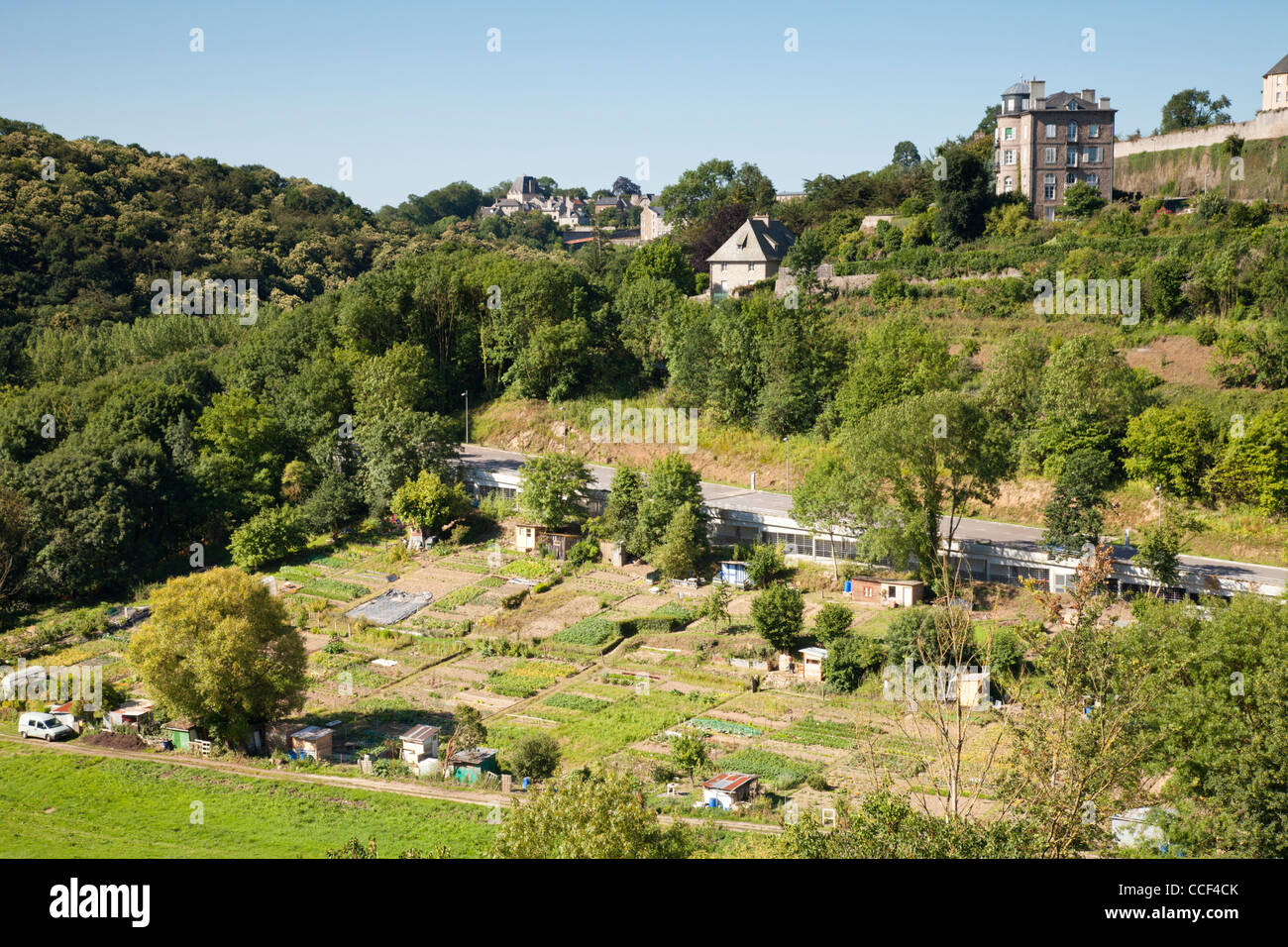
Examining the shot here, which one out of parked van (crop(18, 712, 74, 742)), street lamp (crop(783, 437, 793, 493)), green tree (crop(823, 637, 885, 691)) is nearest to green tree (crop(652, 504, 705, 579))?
street lamp (crop(783, 437, 793, 493))

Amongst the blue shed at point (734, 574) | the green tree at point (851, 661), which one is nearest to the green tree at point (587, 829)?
the green tree at point (851, 661)

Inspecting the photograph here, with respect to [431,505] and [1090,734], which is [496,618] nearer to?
[431,505]

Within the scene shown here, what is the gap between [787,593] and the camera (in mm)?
28484

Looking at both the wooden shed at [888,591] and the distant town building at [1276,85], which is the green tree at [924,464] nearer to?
the wooden shed at [888,591]

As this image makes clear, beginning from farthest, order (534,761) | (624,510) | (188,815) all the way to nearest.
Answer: (624,510) < (534,761) < (188,815)

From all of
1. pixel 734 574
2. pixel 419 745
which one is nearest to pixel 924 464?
pixel 734 574

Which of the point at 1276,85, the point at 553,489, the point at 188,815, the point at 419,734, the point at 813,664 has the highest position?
the point at 1276,85

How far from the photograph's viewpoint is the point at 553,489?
36.2 m

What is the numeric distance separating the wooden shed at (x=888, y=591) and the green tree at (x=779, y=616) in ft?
11.7

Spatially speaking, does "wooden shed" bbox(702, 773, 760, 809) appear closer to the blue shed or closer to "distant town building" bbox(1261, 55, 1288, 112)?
the blue shed

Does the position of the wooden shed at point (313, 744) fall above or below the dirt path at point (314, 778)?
above

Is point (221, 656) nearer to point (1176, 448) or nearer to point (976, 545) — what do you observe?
point (976, 545)

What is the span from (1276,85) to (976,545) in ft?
115

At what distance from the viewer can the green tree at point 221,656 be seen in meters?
25.1
